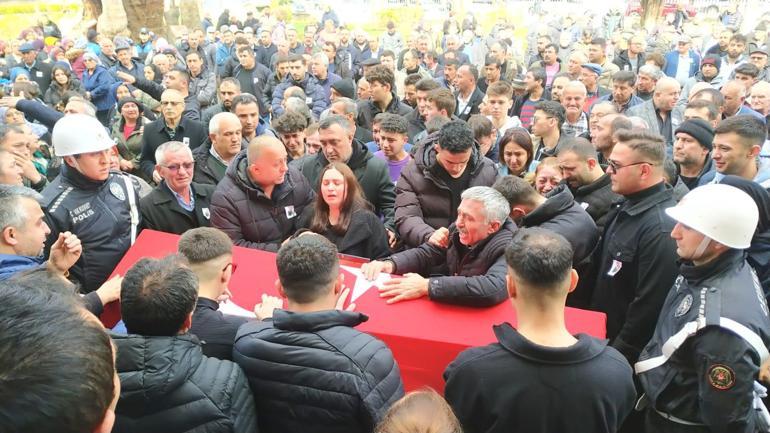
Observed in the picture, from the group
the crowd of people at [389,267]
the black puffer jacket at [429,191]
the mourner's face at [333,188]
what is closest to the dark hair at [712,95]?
the crowd of people at [389,267]

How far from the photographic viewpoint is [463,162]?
13.6ft

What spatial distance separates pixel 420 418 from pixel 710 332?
5.22ft

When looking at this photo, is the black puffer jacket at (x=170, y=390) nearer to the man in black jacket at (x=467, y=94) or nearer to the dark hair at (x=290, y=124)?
the dark hair at (x=290, y=124)

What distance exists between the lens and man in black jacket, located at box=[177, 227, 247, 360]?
251 centimetres

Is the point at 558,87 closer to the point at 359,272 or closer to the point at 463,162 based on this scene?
the point at 463,162

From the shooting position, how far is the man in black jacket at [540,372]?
202 centimetres

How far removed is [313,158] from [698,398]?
3.55 meters

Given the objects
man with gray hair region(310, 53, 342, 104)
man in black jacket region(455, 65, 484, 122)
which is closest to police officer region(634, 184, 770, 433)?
man in black jacket region(455, 65, 484, 122)

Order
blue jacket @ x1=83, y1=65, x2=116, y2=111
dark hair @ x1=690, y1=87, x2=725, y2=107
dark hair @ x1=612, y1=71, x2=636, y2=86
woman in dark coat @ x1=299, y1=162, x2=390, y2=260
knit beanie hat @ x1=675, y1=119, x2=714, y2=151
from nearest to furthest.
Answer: woman in dark coat @ x1=299, y1=162, x2=390, y2=260 → knit beanie hat @ x1=675, y1=119, x2=714, y2=151 → dark hair @ x1=690, y1=87, x2=725, y2=107 → dark hair @ x1=612, y1=71, x2=636, y2=86 → blue jacket @ x1=83, y1=65, x2=116, y2=111

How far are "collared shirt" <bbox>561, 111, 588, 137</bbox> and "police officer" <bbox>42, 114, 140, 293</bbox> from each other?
489 cm

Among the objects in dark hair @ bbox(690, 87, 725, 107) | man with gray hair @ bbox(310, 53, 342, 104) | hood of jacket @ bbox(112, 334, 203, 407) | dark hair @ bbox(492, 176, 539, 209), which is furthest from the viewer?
man with gray hair @ bbox(310, 53, 342, 104)

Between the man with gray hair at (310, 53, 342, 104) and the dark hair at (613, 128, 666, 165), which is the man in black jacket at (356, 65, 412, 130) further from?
the dark hair at (613, 128, 666, 165)

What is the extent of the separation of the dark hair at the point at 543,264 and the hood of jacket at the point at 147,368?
4.18ft

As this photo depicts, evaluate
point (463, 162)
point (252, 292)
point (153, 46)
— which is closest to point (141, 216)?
point (252, 292)
